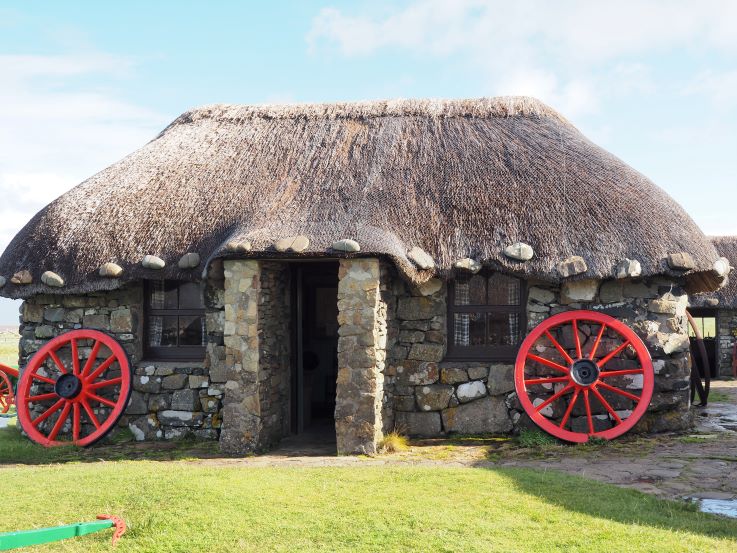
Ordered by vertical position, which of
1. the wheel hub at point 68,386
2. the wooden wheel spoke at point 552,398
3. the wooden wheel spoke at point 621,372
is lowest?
the wooden wheel spoke at point 552,398

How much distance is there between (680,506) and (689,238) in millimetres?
4150

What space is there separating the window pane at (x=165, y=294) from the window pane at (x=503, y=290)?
393 centimetres

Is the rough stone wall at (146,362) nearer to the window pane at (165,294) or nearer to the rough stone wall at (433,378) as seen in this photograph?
the window pane at (165,294)

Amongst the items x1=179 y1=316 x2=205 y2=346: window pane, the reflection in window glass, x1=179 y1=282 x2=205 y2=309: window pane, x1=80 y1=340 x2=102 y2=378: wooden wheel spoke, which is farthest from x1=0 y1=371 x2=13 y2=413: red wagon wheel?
the reflection in window glass

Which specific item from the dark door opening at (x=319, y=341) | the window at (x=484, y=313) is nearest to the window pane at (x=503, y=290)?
the window at (x=484, y=313)

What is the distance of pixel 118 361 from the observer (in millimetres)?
9781

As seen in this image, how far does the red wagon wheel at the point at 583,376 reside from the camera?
29.3 feet

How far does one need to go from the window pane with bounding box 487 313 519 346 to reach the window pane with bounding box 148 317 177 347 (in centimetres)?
391

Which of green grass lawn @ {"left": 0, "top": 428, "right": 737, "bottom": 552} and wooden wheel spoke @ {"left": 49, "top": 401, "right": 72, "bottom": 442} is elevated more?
wooden wheel spoke @ {"left": 49, "top": 401, "right": 72, "bottom": 442}

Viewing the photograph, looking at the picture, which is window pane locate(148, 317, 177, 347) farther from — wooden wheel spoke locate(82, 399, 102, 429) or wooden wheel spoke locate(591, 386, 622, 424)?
wooden wheel spoke locate(591, 386, 622, 424)

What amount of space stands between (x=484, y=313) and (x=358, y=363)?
198cm

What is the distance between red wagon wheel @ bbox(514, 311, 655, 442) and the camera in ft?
29.3

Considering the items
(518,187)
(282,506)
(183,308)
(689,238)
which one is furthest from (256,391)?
(689,238)

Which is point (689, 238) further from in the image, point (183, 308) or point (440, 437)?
point (183, 308)
